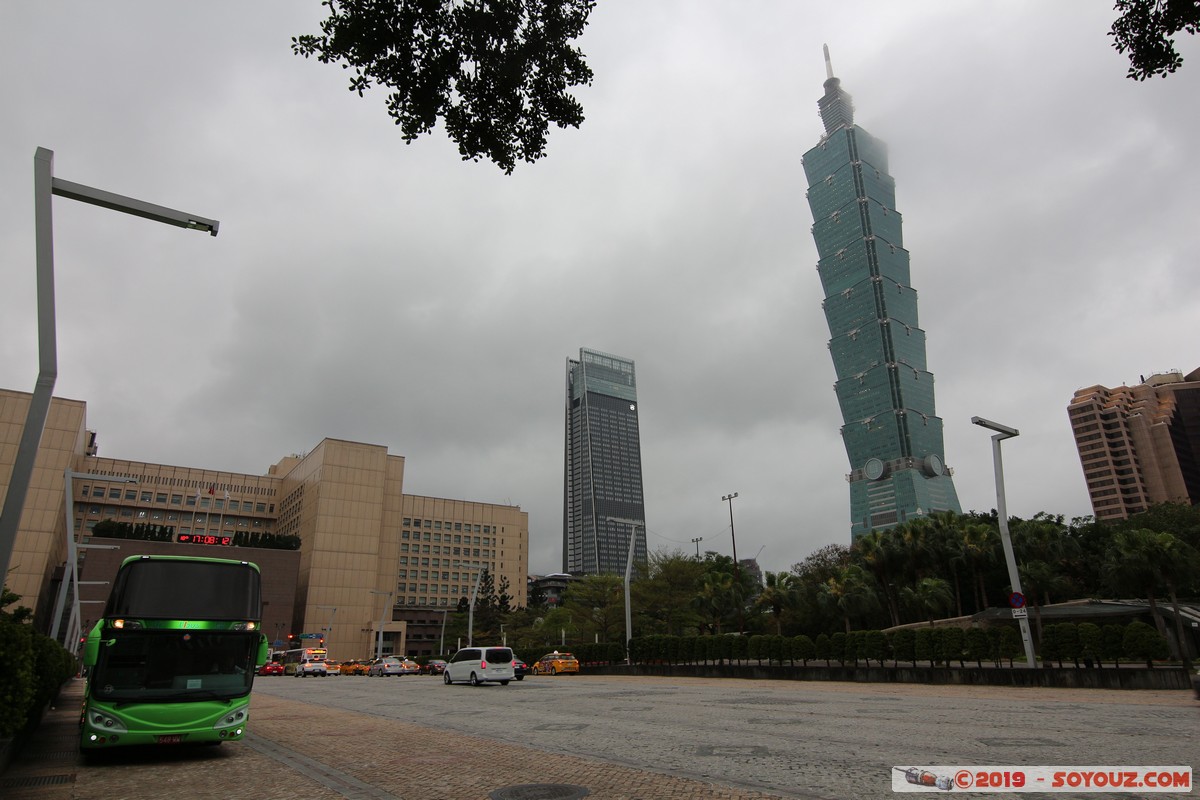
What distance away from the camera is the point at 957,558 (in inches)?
2080

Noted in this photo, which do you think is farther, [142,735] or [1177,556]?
[1177,556]

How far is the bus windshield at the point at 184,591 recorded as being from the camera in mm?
10570

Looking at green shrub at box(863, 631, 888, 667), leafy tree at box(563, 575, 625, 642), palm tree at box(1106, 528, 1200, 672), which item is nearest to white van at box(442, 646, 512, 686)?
green shrub at box(863, 631, 888, 667)

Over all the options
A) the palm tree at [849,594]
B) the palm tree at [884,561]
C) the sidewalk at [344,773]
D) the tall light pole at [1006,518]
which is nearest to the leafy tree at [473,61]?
the sidewalk at [344,773]

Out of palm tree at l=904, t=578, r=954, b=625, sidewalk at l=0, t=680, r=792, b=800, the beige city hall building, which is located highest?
the beige city hall building

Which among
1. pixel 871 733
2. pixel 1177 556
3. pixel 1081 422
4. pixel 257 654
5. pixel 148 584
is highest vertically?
pixel 1081 422

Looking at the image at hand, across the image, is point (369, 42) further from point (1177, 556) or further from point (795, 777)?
point (1177, 556)

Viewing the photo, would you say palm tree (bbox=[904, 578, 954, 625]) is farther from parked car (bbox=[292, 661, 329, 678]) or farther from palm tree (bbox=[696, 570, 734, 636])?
parked car (bbox=[292, 661, 329, 678])

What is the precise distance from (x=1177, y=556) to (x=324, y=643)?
101 meters

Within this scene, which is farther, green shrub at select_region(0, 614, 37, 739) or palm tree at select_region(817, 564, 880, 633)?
palm tree at select_region(817, 564, 880, 633)

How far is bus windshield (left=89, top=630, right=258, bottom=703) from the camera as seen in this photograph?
33.5 feet

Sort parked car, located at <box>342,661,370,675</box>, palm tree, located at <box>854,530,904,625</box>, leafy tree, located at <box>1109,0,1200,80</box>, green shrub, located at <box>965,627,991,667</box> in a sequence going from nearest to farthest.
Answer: leafy tree, located at <box>1109,0,1200,80</box> → green shrub, located at <box>965,627,991,667</box> → palm tree, located at <box>854,530,904,625</box> → parked car, located at <box>342,661,370,675</box>

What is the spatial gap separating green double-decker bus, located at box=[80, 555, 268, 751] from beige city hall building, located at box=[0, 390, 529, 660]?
69.7 m

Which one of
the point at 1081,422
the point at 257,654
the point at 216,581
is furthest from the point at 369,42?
the point at 1081,422
